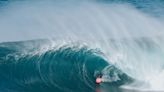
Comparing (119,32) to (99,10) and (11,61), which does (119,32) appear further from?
(11,61)

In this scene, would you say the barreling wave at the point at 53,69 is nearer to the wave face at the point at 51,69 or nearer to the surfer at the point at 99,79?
the wave face at the point at 51,69

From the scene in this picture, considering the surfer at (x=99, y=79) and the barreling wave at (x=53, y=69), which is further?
the barreling wave at (x=53, y=69)

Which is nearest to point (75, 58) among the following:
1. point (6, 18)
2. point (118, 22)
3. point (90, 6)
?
point (118, 22)

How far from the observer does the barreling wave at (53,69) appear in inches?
569

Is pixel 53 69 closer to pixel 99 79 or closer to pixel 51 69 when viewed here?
pixel 51 69

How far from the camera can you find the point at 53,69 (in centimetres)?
1546

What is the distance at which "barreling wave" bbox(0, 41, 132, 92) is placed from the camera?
14.5 meters

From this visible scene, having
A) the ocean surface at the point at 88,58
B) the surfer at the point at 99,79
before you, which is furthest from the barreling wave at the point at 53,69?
the surfer at the point at 99,79

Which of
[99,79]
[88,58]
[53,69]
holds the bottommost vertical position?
[99,79]

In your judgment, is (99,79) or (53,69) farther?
(53,69)

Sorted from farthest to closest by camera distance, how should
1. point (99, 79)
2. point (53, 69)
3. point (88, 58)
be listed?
1. point (53, 69)
2. point (88, 58)
3. point (99, 79)

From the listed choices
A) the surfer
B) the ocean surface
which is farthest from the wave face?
the surfer

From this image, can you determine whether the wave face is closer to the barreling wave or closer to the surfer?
the barreling wave

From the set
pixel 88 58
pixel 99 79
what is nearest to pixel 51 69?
pixel 88 58
